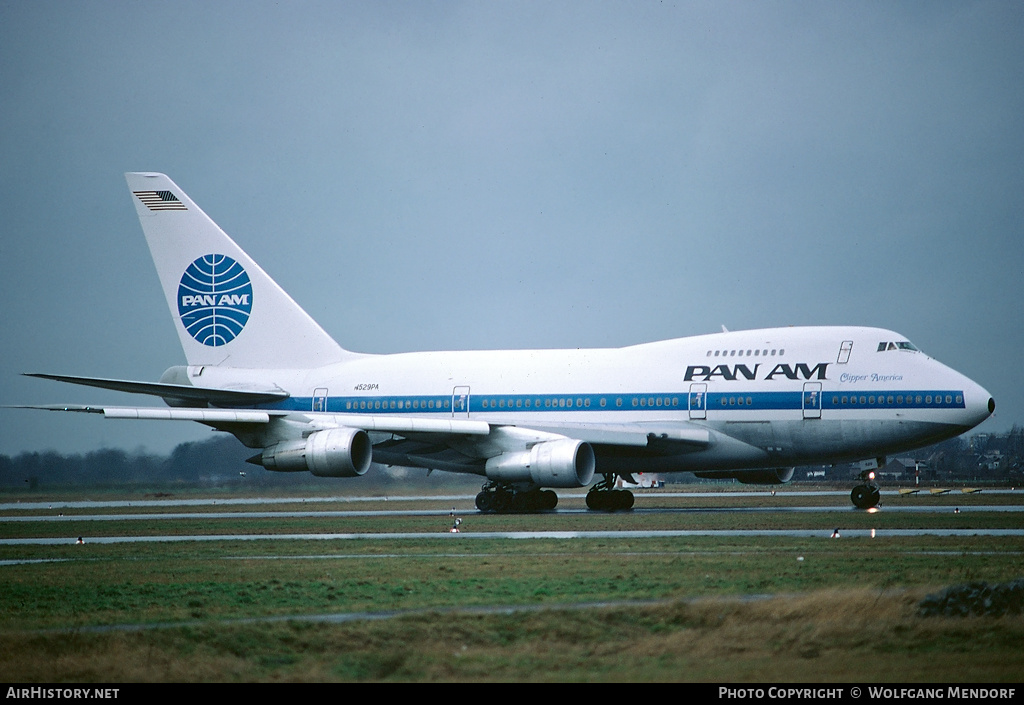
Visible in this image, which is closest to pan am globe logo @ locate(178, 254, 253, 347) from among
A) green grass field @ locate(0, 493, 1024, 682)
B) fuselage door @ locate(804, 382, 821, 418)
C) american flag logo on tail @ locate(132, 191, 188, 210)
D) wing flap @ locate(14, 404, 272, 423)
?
american flag logo on tail @ locate(132, 191, 188, 210)

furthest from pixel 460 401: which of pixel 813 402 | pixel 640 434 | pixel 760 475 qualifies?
pixel 813 402

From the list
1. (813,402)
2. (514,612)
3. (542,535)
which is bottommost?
(514,612)

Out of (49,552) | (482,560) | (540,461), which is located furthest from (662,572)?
(540,461)

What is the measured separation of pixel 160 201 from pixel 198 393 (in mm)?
8776

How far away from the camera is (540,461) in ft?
114

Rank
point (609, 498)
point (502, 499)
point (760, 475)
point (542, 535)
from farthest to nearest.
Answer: point (760, 475), point (609, 498), point (502, 499), point (542, 535)

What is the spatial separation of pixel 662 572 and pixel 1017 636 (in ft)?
21.6

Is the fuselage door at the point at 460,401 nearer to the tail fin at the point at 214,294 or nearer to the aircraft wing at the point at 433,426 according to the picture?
the aircraft wing at the point at 433,426

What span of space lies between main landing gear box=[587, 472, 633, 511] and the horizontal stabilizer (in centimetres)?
1153

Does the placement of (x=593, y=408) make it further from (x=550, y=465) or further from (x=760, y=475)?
(x=760, y=475)

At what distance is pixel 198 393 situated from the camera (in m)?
41.4

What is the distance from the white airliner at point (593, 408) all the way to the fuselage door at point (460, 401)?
5 cm
